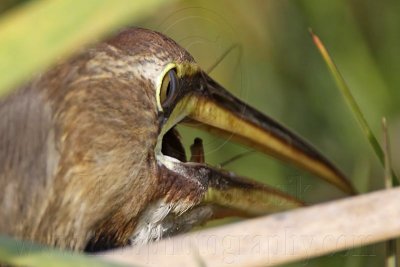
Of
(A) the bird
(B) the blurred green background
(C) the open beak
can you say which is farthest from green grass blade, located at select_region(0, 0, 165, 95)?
(B) the blurred green background

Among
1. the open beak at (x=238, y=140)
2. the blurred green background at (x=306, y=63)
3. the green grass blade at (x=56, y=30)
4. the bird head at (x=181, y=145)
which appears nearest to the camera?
the green grass blade at (x=56, y=30)

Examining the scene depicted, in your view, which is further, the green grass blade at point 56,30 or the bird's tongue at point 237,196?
the bird's tongue at point 237,196

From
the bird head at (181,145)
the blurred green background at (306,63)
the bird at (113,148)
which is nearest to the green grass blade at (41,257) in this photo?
the bird at (113,148)

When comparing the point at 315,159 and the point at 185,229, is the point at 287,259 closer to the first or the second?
the point at 185,229

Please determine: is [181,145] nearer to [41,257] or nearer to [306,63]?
[41,257]

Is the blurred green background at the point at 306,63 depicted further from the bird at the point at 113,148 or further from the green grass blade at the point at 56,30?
the green grass blade at the point at 56,30

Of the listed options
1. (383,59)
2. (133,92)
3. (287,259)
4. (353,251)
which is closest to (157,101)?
(133,92)

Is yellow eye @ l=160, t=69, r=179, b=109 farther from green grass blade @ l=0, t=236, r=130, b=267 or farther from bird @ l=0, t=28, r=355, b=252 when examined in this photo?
green grass blade @ l=0, t=236, r=130, b=267

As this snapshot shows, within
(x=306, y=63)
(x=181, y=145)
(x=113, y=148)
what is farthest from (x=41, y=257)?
(x=306, y=63)
